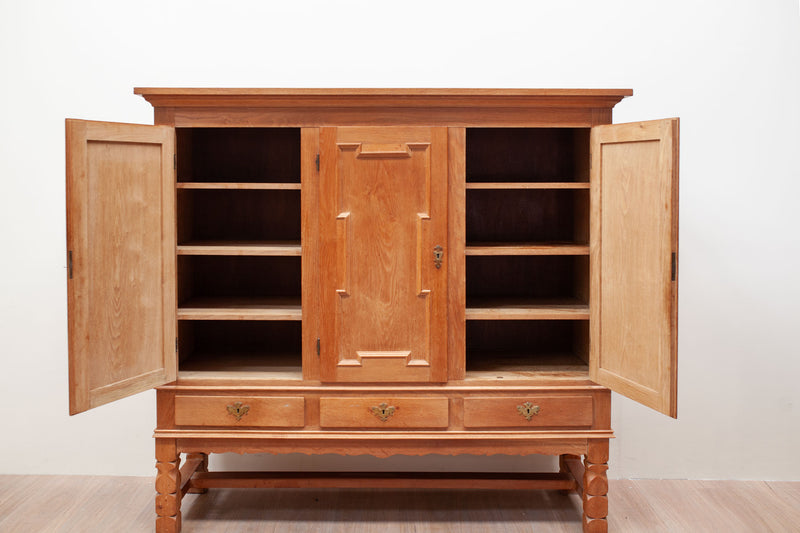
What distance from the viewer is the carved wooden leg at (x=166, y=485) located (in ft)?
9.04

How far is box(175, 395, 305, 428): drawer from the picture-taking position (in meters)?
2.76

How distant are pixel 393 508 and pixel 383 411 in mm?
682

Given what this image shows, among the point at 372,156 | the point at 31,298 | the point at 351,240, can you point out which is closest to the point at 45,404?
the point at 31,298

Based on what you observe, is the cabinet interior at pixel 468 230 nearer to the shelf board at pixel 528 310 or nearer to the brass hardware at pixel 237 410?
the shelf board at pixel 528 310

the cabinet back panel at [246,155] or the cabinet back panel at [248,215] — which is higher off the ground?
the cabinet back panel at [246,155]

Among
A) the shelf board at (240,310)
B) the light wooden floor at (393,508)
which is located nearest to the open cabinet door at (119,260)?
the shelf board at (240,310)

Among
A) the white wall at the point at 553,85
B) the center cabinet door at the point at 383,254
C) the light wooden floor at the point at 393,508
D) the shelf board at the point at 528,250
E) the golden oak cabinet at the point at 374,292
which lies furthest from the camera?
the white wall at the point at 553,85

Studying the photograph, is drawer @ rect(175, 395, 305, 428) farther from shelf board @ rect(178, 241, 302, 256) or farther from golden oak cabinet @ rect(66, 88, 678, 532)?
shelf board @ rect(178, 241, 302, 256)

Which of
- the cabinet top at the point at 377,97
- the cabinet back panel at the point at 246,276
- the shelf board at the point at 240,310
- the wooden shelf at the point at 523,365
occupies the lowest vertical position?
the wooden shelf at the point at 523,365

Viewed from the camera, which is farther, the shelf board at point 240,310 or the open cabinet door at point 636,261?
the shelf board at point 240,310

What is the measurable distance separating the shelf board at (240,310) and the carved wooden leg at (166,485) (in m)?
0.54

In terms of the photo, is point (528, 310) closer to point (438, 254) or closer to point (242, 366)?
point (438, 254)

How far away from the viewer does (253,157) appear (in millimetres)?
3328

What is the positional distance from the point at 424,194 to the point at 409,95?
0.40m
